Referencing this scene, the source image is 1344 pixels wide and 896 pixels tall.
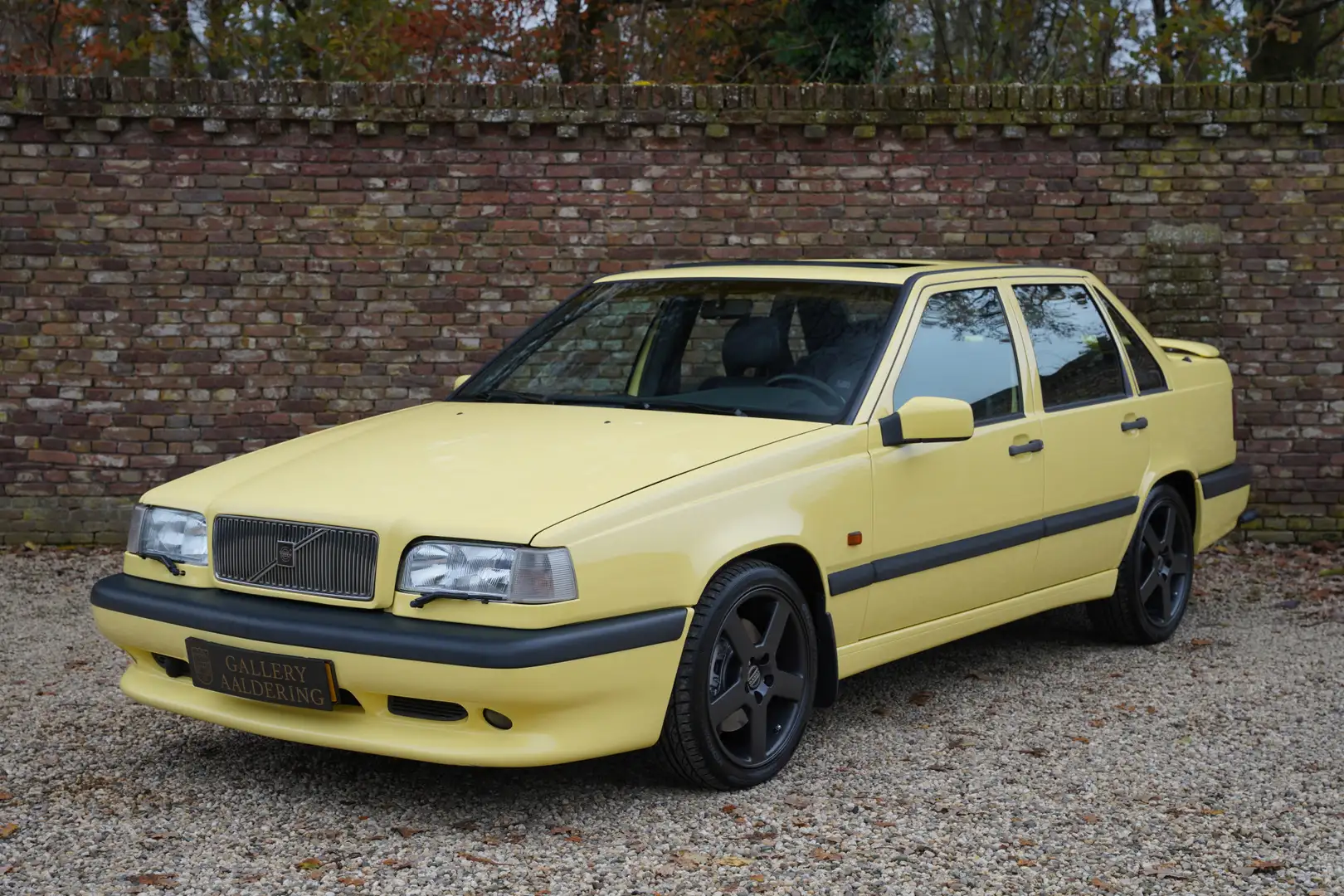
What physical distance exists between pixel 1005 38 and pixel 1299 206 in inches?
399

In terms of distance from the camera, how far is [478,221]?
29.1 ft

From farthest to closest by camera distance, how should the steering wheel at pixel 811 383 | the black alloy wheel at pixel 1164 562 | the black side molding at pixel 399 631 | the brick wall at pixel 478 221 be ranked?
the brick wall at pixel 478 221, the black alloy wheel at pixel 1164 562, the steering wheel at pixel 811 383, the black side molding at pixel 399 631

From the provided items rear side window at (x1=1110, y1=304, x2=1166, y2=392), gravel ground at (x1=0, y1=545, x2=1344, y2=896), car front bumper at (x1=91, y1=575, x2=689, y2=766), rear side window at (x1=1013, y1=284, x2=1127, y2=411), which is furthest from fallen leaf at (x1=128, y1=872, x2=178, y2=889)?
rear side window at (x1=1110, y1=304, x2=1166, y2=392)

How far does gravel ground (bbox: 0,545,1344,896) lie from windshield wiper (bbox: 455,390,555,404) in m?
1.33

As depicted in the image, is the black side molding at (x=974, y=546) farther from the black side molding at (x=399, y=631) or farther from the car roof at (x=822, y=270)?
the car roof at (x=822, y=270)

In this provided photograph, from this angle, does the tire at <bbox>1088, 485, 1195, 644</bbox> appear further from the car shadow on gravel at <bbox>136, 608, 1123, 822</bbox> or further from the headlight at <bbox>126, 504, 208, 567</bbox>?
the headlight at <bbox>126, 504, 208, 567</bbox>

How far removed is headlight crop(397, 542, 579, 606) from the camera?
3951 millimetres

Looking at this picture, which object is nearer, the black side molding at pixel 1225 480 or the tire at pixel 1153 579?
the tire at pixel 1153 579

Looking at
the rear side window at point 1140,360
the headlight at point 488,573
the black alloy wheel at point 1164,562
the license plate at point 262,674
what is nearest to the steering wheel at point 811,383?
the headlight at point 488,573

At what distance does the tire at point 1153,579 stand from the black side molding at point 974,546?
265mm

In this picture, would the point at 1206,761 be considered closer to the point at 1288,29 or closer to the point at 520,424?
the point at 520,424

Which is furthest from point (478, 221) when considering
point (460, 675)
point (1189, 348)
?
point (460, 675)

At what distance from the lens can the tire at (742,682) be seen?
4.30 metres

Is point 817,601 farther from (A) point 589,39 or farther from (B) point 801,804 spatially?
(A) point 589,39
